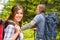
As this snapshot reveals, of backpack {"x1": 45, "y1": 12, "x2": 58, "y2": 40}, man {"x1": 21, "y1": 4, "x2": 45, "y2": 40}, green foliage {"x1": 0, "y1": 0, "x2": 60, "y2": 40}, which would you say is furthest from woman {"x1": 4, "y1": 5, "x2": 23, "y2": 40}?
green foliage {"x1": 0, "y1": 0, "x2": 60, "y2": 40}

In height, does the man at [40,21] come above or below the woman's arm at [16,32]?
below

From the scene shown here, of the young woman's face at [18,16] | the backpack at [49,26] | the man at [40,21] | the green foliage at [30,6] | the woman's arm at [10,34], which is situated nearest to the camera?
the woman's arm at [10,34]

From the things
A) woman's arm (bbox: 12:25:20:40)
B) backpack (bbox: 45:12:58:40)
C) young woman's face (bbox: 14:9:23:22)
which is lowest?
backpack (bbox: 45:12:58:40)

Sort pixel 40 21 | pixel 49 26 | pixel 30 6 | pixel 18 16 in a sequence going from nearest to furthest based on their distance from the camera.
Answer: pixel 18 16, pixel 40 21, pixel 49 26, pixel 30 6

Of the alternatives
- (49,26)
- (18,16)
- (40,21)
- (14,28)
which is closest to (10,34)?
(14,28)

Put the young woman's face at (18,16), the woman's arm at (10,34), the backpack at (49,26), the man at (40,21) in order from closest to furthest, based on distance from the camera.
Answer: the woman's arm at (10,34), the young woman's face at (18,16), the man at (40,21), the backpack at (49,26)

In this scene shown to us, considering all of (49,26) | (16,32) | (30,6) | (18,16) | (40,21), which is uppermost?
(18,16)

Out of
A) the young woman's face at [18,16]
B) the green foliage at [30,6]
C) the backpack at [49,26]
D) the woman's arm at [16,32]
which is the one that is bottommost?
the green foliage at [30,6]

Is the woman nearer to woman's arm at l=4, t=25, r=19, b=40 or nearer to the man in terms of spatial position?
woman's arm at l=4, t=25, r=19, b=40

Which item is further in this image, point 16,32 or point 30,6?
point 30,6

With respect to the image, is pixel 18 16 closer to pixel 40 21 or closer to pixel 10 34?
pixel 10 34

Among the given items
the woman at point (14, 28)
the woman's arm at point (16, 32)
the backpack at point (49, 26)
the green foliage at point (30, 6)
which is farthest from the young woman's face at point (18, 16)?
the green foliage at point (30, 6)

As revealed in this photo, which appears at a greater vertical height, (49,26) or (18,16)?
(18,16)

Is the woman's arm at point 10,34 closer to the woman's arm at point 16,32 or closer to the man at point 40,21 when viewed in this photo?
A: the woman's arm at point 16,32
